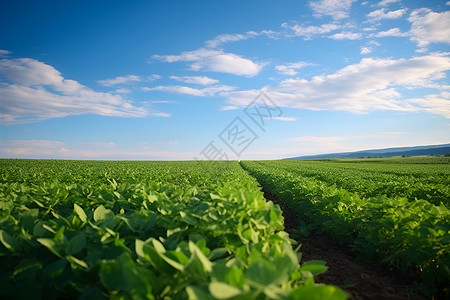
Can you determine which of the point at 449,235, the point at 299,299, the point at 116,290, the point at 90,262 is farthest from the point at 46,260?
the point at 449,235

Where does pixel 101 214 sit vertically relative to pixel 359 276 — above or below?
above

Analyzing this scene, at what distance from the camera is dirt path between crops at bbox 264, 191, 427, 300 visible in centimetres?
313

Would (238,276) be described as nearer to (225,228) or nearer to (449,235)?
(225,228)

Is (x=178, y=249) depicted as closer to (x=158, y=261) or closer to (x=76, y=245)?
(x=158, y=261)

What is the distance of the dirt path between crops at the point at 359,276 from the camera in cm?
313

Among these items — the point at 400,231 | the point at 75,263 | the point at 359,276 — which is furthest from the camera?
the point at 400,231

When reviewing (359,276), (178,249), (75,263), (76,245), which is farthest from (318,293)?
(359,276)

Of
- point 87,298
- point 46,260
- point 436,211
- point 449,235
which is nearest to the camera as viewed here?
point 87,298

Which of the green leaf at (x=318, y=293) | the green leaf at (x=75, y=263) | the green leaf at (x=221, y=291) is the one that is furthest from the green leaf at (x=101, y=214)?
the green leaf at (x=318, y=293)

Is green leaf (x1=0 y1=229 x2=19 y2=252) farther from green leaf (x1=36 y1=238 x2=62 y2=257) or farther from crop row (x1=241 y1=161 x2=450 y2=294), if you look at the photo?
crop row (x1=241 y1=161 x2=450 y2=294)

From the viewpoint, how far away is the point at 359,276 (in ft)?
12.2

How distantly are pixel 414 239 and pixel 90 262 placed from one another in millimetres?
3749

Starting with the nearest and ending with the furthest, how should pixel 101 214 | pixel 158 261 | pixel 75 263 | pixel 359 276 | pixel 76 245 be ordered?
pixel 158 261, pixel 75 263, pixel 76 245, pixel 101 214, pixel 359 276

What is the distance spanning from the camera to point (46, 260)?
169 centimetres
